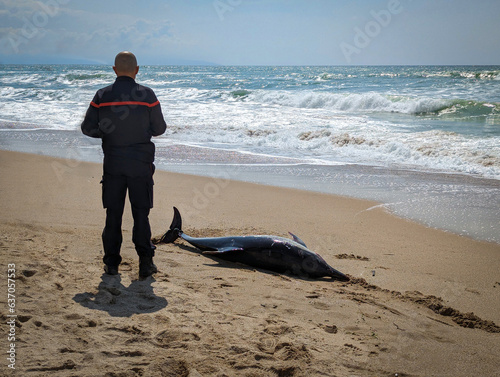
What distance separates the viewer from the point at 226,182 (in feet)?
26.4

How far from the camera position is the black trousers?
3.61 metres

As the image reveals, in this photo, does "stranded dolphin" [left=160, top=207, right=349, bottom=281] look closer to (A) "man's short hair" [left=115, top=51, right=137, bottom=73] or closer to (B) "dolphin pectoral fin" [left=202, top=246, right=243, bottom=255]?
(B) "dolphin pectoral fin" [left=202, top=246, right=243, bottom=255]

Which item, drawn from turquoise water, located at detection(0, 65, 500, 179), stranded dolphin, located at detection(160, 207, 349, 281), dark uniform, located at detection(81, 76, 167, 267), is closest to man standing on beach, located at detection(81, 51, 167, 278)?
dark uniform, located at detection(81, 76, 167, 267)

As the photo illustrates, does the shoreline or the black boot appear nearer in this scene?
the black boot

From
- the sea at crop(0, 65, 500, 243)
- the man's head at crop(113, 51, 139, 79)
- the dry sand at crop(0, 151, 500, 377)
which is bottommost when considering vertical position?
the dry sand at crop(0, 151, 500, 377)

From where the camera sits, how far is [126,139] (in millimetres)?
3504

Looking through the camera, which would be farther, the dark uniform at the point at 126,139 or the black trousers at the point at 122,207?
the black trousers at the point at 122,207

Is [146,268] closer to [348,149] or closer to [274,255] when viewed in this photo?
[274,255]

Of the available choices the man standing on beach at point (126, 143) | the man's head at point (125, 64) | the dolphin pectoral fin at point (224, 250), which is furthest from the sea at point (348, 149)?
the man's head at point (125, 64)

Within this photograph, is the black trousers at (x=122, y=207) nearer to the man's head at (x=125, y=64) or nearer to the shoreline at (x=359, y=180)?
the man's head at (x=125, y=64)

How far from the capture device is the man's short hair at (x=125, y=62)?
140 inches

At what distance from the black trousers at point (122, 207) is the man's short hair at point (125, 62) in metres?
0.90

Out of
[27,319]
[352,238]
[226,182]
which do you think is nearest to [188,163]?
[226,182]

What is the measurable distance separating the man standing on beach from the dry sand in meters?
0.31
